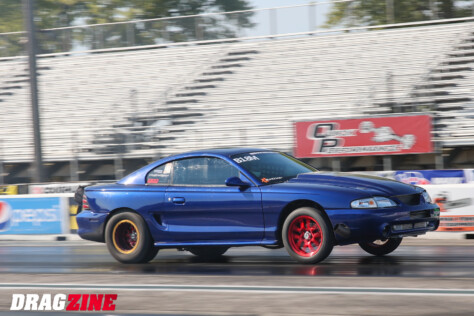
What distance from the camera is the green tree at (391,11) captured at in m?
25.0

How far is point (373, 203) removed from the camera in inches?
318

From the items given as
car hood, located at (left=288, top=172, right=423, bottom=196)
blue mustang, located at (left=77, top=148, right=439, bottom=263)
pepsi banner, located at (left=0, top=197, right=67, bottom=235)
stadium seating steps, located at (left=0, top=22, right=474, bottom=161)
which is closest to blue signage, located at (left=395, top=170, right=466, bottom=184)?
stadium seating steps, located at (left=0, top=22, right=474, bottom=161)

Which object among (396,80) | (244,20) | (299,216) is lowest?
(299,216)

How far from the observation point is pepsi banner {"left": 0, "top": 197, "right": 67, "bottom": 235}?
1536 centimetres

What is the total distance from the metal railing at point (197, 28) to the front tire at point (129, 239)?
54.9ft

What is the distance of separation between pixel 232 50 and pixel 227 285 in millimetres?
20251

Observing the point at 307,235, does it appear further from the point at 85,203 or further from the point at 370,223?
the point at 85,203

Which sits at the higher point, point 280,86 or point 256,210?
point 280,86

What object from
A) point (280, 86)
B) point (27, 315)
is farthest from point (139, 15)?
point (27, 315)

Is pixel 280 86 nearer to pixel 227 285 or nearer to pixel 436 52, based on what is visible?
pixel 436 52

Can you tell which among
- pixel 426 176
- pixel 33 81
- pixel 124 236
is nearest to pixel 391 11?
pixel 426 176

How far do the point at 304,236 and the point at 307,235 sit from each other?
0.05 metres

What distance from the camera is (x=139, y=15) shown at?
143 feet
